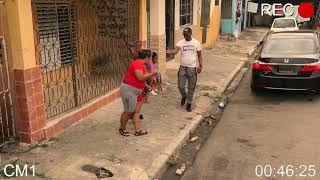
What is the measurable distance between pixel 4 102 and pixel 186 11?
9.76m

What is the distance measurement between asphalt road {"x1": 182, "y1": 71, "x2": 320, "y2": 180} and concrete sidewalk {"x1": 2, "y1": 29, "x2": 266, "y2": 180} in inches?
20.4

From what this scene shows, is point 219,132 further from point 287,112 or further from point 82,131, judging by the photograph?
point 82,131

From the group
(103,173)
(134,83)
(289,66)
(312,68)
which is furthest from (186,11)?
(103,173)

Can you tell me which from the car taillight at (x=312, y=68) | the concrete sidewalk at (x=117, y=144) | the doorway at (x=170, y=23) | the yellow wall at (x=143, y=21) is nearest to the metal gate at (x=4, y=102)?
the concrete sidewalk at (x=117, y=144)

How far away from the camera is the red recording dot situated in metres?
31.3

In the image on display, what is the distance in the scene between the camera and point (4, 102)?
5.23m

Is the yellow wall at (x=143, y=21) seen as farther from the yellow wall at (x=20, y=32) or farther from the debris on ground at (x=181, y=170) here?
the debris on ground at (x=181, y=170)

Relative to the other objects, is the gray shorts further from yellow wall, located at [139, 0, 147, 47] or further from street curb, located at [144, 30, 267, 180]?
yellow wall, located at [139, 0, 147, 47]

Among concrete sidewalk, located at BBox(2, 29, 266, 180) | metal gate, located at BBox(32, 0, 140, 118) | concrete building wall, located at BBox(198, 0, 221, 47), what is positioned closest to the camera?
concrete sidewalk, located at BBox(2, 29, 266, 180)

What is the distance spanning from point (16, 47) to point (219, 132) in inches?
144

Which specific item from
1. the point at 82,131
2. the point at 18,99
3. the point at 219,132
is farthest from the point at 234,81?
the point at 18,99

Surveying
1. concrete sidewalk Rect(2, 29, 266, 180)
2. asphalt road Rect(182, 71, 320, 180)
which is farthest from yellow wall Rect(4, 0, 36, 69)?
asphalt road Rect(182, 71, 320, 180)

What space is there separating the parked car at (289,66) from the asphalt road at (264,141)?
15.8 inches
